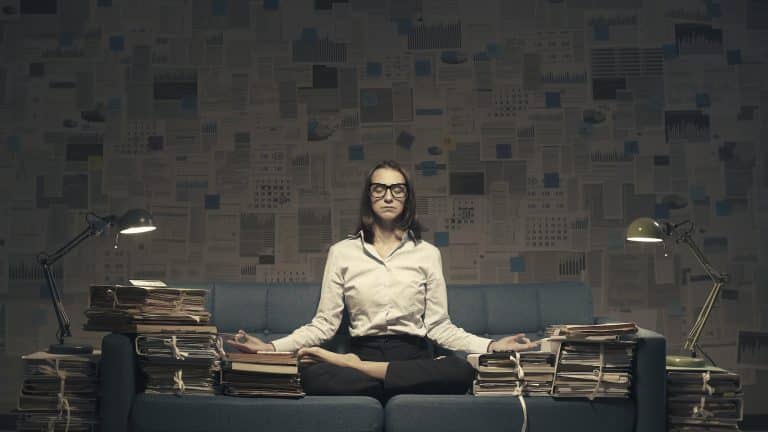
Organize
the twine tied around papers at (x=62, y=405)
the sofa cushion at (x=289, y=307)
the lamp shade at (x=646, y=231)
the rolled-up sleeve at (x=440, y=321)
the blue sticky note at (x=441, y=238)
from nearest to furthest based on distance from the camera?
the twine tied around papers at (x=62, y=405), the rolled-up sleeve at (x=440, y=321), the lamp shade at (x=646, y=231), the sofa cushion at (x=289, y=307), the blue sticky note at (x=441, y=238)

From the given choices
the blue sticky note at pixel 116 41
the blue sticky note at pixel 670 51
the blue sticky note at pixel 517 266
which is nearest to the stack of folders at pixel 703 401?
the blue sticky note at pixel 517 266

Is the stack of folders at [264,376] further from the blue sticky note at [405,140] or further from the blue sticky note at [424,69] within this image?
Answer: the blue sticky note at [424,69]

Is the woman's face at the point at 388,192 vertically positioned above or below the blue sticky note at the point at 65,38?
below

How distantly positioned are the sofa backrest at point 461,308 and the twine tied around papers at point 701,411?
2.30 feet

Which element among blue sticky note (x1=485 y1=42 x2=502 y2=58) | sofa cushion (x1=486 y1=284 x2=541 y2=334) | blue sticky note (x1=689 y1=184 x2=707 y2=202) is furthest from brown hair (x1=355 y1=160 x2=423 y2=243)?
blue sticky note (x1=689 y1=184 x2=707 y2=202)

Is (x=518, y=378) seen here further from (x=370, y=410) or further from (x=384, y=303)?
(x=384, y=303)

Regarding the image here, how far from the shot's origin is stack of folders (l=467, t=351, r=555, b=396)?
9.81ft

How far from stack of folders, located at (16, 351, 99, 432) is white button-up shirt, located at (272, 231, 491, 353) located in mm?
761

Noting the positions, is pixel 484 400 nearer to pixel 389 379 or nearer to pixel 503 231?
pixel 389 379

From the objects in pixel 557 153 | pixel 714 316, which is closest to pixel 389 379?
pixel 557 153

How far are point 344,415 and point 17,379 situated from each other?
2.27m

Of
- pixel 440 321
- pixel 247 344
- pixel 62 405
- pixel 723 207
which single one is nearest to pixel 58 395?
pixel 62 405

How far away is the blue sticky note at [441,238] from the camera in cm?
422

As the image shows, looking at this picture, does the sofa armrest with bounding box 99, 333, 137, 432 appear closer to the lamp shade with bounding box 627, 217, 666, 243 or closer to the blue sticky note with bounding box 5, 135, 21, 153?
the blue sticky note with bounding box 5, 135, 21, 153
